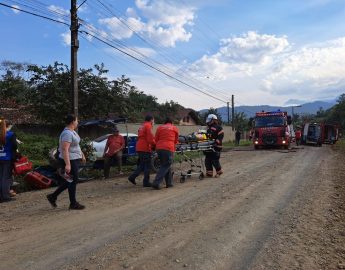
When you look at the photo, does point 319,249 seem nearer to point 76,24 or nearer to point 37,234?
point 37,234

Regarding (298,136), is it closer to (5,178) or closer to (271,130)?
(271,130)

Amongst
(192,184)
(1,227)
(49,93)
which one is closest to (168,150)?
(192,184)

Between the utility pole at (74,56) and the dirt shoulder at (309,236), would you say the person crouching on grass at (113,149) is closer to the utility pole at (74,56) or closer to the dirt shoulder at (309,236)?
the utility pole at (74,56)

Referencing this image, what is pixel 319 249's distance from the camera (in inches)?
231

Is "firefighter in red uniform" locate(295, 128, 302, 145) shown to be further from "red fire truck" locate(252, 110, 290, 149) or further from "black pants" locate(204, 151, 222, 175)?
"black pants" locate(204, 151, 222, 175)

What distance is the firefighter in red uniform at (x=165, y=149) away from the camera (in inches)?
437

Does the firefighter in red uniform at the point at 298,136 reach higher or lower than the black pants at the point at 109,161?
higher

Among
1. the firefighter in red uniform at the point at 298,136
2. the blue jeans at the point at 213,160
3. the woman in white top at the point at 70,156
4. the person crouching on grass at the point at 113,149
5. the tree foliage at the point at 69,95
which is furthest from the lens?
the firefighter in red uniform at the point at 298,136

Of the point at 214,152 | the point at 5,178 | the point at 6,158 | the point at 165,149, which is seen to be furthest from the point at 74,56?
the point at 5,178

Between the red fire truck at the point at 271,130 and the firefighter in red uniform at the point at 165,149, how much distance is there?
21.5m

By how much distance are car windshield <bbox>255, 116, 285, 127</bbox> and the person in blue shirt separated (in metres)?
24.6

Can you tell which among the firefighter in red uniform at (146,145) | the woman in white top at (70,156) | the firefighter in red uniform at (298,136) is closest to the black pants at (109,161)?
the firefighter in red uniform at (146,145)

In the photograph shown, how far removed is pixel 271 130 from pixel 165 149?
21.9 metres

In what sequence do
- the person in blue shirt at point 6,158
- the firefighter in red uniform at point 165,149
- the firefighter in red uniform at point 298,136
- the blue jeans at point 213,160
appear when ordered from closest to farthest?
the person in blue shirt at point 6,158 < the firefighter in red uniform at point 165,149 < the blue jeans at point 213,160 < the firefighter in red uniform at point 298,136
